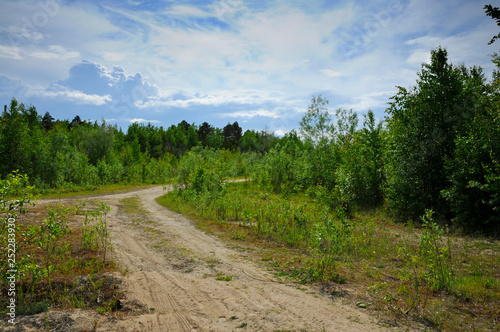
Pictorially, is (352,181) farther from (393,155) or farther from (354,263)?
(354,263)

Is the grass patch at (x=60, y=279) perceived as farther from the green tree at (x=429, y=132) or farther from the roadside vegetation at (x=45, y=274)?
the green tree at (x=429, y=132)

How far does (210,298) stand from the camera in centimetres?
507

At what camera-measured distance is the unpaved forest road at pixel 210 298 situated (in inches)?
167

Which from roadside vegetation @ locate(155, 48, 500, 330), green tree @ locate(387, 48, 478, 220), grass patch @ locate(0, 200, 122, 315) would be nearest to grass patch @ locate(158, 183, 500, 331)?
roadside vegetation @ locate(155, 48, 500, 330)

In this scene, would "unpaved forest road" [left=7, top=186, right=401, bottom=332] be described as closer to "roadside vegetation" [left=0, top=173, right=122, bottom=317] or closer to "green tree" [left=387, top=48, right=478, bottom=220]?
"roadside vegetation" [left=0, top=173, right=122, bottom=317]

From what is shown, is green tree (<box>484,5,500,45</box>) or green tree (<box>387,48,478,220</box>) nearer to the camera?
green tree (<box>484,5,500,45</box>)

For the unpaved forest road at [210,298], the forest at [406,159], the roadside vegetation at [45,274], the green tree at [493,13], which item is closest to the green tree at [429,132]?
the forest at [406,159]

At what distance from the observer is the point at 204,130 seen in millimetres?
85938

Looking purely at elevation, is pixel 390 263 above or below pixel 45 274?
below

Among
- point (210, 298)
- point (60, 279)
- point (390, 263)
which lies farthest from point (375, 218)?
point (60, 279)

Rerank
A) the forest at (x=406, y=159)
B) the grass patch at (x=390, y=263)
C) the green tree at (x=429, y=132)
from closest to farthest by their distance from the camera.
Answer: the grass patch at (x=390, y=263) → the forest at (x=406, y=159) → the green tree at (x=429, y=132)

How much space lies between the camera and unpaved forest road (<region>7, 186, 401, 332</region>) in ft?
13.9

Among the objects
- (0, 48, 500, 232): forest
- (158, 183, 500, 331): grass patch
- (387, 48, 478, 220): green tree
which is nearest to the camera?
(158, 183, 500, 331): grass patch

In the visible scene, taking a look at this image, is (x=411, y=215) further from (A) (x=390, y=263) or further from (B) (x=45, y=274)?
(B) (x=45, y=274)
